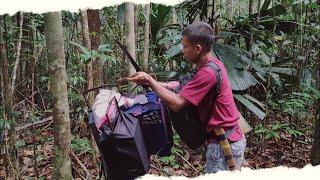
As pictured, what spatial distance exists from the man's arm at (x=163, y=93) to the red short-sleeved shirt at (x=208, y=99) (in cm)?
3

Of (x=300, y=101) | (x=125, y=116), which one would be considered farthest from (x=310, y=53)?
(x=125, y=116)

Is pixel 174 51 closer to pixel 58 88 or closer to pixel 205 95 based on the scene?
pixel 58 88

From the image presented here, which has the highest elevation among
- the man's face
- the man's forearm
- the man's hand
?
the man's face

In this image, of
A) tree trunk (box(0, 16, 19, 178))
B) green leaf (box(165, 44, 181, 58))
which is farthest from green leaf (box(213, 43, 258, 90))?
tree trunk (box(0, 16, 19, 178))

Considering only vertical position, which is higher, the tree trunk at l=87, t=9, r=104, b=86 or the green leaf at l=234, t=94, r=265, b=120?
the tree trunk at l=87, t=9, r=104, b=86

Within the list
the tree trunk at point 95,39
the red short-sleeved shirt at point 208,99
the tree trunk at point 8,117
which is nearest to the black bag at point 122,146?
the red short-sleeved shirt at point 208,99

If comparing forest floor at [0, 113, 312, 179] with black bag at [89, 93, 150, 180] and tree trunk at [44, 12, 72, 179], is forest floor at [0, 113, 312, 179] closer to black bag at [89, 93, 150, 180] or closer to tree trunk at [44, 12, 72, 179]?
tree trunk at [44, 12, 72, 179]

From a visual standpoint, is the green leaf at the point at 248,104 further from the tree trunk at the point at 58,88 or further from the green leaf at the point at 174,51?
the tree trunk at the point at 58,88

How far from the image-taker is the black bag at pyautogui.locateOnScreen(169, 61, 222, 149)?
72.5 inches

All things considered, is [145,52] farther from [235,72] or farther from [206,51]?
[206,51]

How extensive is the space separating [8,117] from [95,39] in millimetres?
1622

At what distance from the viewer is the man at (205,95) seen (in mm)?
1791

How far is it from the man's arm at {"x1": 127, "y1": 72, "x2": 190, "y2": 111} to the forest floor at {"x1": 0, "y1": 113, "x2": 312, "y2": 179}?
130cm

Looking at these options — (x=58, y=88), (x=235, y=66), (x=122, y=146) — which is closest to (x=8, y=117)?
(x=58, y=88)
